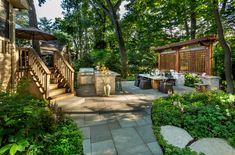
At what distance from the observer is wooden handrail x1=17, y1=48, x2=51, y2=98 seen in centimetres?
621

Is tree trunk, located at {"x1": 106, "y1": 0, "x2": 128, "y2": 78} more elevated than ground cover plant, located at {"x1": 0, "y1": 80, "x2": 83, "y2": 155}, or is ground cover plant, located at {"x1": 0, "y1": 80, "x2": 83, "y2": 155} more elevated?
tree trunk, located at {"x1": 106, "y1": 0, "x2": 128, "y2": 78}

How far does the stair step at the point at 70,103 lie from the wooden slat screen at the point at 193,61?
6.35 meters

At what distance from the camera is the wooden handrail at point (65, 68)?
7400 millimetres

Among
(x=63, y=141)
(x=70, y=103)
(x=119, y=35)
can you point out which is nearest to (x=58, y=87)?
(x=70, y=103)

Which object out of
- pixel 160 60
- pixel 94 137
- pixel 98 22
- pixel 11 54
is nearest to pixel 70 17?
pixel 98 22

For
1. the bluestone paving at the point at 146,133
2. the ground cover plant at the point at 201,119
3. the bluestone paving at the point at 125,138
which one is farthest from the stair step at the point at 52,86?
the ground cover plant at the point at 201,119

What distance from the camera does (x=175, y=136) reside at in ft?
10.0

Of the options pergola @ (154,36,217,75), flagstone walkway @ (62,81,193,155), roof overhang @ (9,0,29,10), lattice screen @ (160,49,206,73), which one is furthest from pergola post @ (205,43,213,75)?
roof overhang @ (9,0,29,10)

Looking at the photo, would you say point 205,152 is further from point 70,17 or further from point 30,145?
point 70,17

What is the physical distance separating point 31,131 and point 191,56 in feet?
33.3

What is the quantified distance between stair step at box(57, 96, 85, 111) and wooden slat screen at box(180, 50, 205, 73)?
250 inches

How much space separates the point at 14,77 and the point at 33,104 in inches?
140

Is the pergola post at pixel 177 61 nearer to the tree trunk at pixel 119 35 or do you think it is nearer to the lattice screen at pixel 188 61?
the lattice screen at pixel 188 61

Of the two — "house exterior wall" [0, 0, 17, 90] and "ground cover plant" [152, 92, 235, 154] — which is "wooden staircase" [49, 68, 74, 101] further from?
"ground cover plant" [152, 92, 235, 154]
